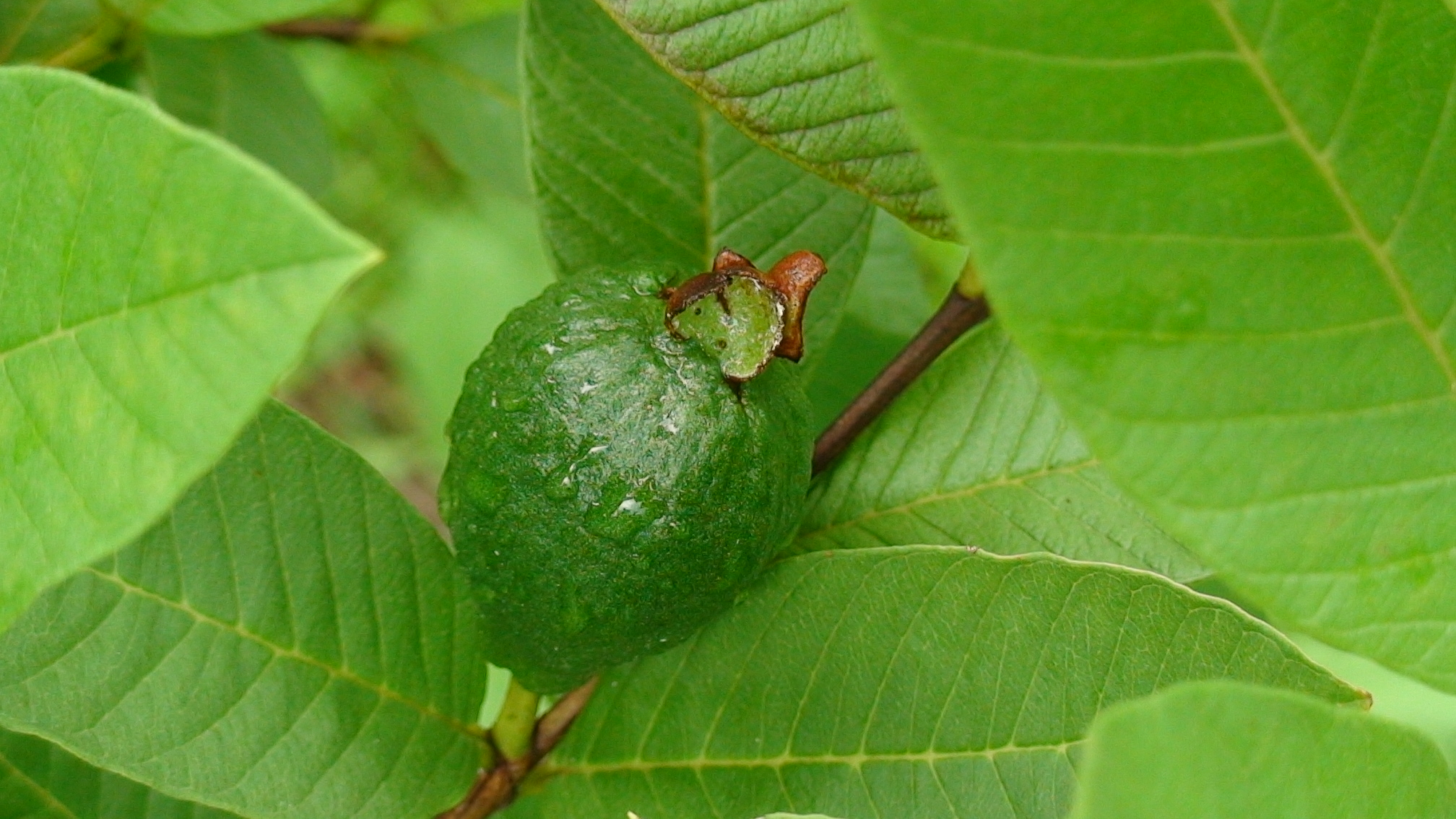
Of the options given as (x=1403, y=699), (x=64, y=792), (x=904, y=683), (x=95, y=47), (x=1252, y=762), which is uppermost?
(x=95, y=47)

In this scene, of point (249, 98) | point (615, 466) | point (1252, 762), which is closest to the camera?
point (1252, 762)

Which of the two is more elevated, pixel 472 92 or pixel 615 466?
pixel 615 466

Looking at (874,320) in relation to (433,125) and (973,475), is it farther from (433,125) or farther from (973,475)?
(433,125)

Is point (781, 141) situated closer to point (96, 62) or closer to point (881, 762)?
point (881, 762)

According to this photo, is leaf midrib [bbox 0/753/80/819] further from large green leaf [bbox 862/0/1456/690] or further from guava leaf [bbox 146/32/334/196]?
large green leaf [bbox 862/0/1456/690]

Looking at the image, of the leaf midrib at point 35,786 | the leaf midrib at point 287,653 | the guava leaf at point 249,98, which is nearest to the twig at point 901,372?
the leaf midrib at point 287,653

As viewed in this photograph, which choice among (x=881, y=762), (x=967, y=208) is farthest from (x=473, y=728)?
(x=967, y=208)

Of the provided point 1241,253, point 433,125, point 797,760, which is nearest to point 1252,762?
point 1241,253
